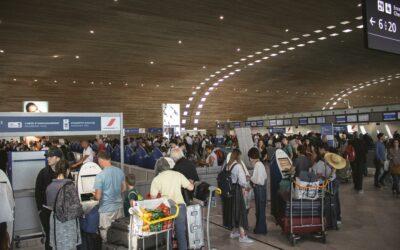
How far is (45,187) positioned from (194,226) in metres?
2.43

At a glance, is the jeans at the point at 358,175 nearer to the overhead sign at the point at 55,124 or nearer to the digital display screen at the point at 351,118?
the overhead sign at the point at 55,124

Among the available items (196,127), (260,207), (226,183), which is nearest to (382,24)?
(226,183)

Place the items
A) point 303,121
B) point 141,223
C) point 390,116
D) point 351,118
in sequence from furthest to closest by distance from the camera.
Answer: point 303,121, point 351,118, point 390,116, point 141,223

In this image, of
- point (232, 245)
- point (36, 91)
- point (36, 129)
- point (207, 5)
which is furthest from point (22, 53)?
point (232, 245)

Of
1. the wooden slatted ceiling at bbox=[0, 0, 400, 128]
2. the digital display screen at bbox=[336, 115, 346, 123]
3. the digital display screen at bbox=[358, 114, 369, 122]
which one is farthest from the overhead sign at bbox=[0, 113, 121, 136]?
the digital display screen at bbox=[336, 115, 346, 123]

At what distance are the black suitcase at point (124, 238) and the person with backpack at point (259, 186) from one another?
239 cm

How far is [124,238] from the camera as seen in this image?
4742 millimetres

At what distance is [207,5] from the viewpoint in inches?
714

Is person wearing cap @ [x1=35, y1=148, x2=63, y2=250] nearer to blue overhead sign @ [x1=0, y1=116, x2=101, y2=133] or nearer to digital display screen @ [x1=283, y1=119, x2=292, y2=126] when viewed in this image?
blue overhead sign @ [x1=0, y1=116, x2=101, y2=133]

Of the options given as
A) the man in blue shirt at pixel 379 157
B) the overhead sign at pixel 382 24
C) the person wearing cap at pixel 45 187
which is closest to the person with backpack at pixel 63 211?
the person wearing cap at pixel 45 187

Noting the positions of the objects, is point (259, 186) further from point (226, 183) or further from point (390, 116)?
point (390, 116)

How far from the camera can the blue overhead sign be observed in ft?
22.0

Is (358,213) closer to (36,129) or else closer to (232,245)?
(232,245)

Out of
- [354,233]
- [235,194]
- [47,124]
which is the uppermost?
[47,124]
